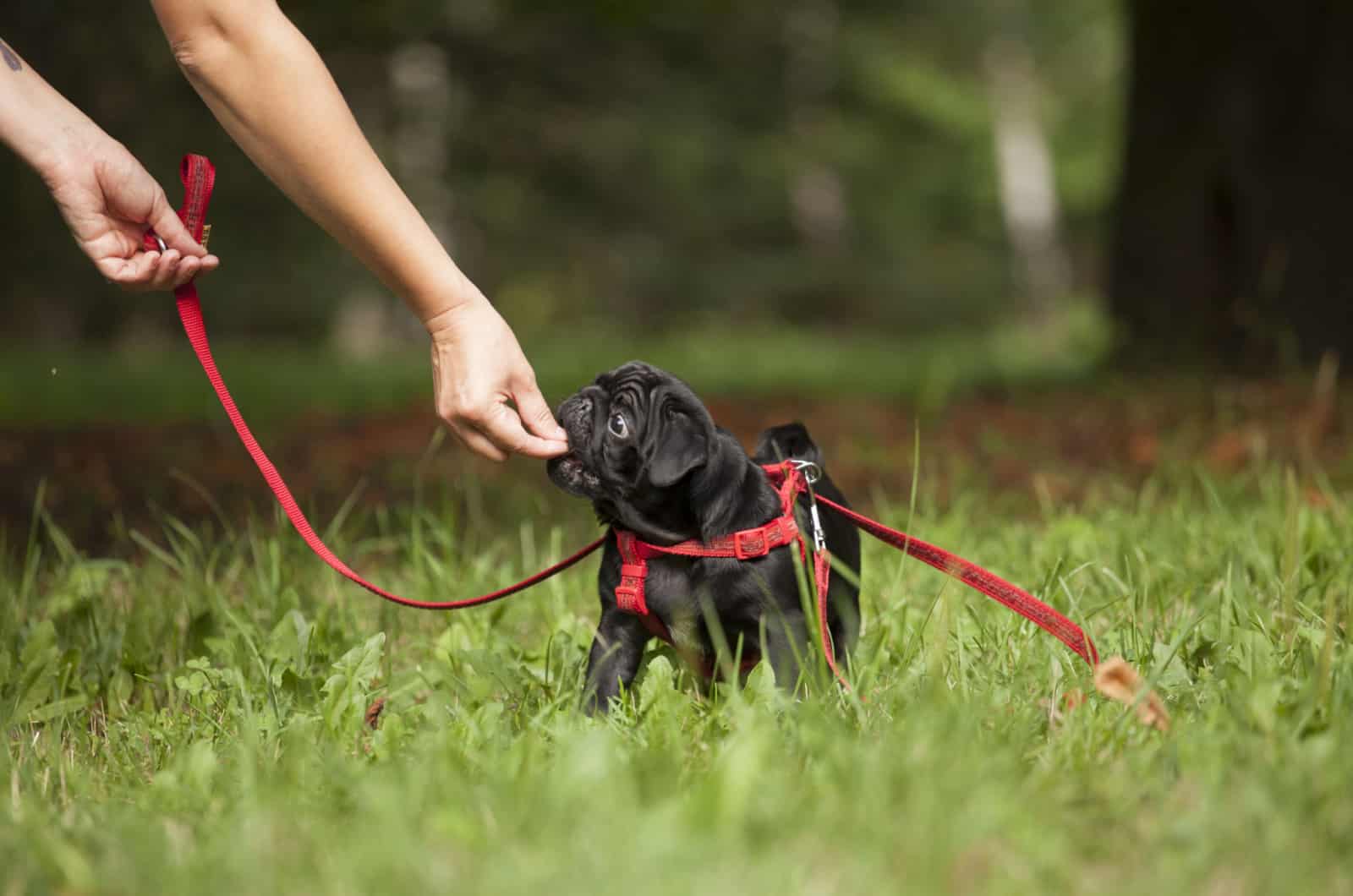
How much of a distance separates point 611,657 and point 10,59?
1.74m

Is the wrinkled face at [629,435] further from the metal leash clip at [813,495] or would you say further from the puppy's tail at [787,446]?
the puppy's tail at [787,446]

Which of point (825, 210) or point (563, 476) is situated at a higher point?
point (825, 210)

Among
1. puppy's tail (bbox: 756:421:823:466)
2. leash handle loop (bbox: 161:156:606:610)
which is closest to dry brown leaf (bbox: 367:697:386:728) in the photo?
leash handle loop (bbox: 161:156:606:610)

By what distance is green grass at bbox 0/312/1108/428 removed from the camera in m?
8.02

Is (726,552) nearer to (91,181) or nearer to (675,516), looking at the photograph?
(675,516)

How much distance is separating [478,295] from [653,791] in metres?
1.09

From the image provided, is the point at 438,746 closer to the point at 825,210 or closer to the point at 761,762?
the point at 761,762

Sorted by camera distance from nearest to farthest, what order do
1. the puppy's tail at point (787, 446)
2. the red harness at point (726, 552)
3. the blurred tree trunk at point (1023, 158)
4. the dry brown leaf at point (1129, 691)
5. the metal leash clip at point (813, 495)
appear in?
the dry brown leaf at point (1129, 691), the red harness at point (726, 552), the metal leash clip at point (813, 495), the puppy's tail at point (787, 446), the blurred tree trunk at point (1023, 158)

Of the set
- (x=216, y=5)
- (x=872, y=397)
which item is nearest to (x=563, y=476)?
(x=216, y=5)

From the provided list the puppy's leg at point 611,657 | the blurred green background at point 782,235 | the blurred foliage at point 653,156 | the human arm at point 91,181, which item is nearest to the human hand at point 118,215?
the human arm at point 91,181

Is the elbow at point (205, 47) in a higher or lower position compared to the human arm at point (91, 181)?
higher

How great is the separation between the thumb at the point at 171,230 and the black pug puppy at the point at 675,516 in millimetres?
856

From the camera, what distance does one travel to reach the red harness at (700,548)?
2391 millimetres

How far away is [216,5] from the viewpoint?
2256mm
